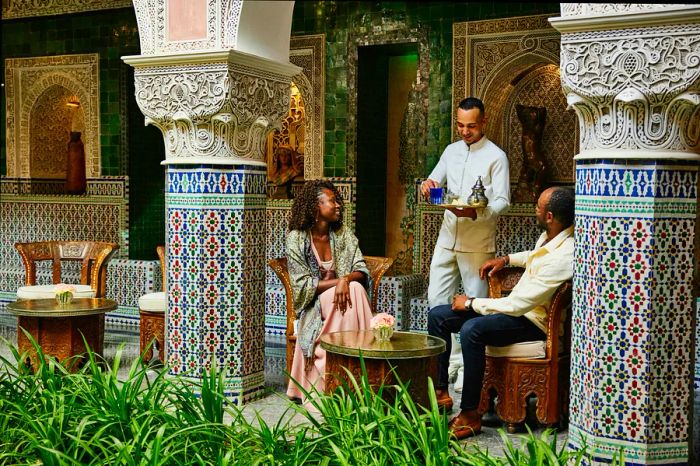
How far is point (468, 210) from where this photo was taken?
6.12m

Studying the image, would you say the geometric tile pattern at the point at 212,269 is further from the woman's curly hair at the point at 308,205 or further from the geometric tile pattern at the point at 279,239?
the geometric tile pattern at the point at 279,239

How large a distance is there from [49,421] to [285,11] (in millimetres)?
3423

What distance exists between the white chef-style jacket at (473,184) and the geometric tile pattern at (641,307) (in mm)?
1906

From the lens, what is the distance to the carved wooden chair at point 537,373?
5172 millimetres

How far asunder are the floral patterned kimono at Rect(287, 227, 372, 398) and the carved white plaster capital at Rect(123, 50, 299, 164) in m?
0.76

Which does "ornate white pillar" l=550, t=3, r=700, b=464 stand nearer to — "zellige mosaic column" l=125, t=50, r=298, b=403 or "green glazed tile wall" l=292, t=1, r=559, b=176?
"zellige mosaic column" l=125, t=50, r=298, b=403

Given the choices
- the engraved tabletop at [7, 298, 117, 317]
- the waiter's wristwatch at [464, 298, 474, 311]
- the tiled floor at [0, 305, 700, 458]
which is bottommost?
the tiled floor at [0, 305, 700, 458]

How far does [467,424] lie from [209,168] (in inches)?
94.3

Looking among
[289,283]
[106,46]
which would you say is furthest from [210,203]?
[106,46]

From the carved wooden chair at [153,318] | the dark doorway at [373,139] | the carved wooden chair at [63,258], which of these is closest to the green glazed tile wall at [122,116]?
the carved wooden chair at [63,258]

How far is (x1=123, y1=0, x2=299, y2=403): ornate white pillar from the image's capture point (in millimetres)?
5676

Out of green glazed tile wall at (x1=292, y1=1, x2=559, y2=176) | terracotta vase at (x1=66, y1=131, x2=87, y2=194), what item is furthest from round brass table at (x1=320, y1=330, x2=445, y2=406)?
terracotta vase at (x1=66, y1=131, x2=87, y2=194)

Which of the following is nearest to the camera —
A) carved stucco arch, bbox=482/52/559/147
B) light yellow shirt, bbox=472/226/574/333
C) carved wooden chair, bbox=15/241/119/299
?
light yellow shirt, bbox=472/226/574/333

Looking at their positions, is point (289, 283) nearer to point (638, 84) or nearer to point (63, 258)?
point (638, 84)
